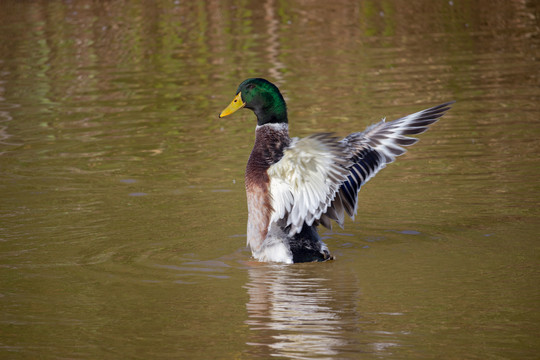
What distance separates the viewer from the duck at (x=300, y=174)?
7.12 metres

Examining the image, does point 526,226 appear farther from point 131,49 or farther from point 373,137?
point 131,49

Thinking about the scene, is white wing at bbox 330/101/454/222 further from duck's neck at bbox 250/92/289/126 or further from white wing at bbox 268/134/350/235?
duck's neck at bbox 250/92/289/126

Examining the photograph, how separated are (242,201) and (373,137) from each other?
194 cm

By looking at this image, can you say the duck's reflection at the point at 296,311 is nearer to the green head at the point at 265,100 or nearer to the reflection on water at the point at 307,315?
the reflection on water at the point at 307,315

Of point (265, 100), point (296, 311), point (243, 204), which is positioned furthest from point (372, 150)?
point (296, 311)

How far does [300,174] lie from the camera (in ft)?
23.8

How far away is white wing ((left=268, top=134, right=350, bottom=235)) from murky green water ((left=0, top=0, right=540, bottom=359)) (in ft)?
1.58

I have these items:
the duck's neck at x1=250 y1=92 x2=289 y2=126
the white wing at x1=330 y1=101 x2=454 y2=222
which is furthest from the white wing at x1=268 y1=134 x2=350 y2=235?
the duck's neck at x1=250 y1=92 x2=289 y2=126

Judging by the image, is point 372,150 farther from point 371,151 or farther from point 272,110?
point 272,110

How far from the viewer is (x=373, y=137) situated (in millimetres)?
8227

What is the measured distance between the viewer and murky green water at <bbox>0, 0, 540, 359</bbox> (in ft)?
20.3

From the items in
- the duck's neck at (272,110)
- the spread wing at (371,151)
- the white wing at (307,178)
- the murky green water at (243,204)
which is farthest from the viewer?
Answer: the duck's neck at (272,110)

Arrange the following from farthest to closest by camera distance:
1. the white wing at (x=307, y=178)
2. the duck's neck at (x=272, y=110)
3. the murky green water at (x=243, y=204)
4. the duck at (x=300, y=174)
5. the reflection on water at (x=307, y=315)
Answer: the duck's neck at (x=272, y=110), the duck at (x=300, y=174), the white wing at (x=307, y=178), the murky green water at (x=243, y=204), the reflection on water at (x=307, y=315)

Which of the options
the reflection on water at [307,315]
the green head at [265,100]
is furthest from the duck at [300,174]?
the reflection on water at [307,315]
